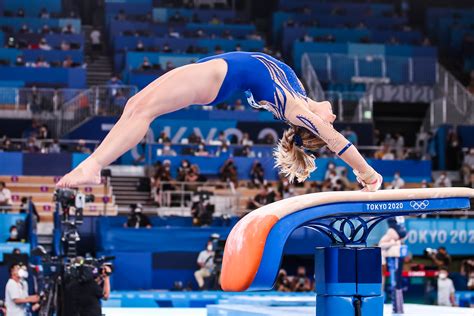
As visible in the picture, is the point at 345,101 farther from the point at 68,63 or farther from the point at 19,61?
the point at 19,61

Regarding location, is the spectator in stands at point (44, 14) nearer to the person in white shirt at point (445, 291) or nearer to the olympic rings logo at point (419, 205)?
the person in white shirt at point (445, 291)

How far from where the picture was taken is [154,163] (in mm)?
19359

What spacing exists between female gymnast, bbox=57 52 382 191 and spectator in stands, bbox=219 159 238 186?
12583 millimetres

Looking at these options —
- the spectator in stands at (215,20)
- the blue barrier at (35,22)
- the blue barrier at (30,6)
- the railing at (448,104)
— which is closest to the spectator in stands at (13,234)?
the blue barrier at (35,22)

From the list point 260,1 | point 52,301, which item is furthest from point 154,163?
point 260,1

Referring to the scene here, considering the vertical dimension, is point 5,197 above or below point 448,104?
below

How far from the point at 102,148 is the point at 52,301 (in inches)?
193

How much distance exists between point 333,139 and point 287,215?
2.01 ft

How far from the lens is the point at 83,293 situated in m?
9.10

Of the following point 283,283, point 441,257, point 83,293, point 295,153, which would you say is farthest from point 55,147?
point 295,153

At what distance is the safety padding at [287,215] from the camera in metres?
5.18

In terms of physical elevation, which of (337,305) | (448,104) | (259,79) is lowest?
(337,305)

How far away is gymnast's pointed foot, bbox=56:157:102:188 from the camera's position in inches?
202

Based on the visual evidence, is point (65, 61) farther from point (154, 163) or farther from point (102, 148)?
point (102, 148)
